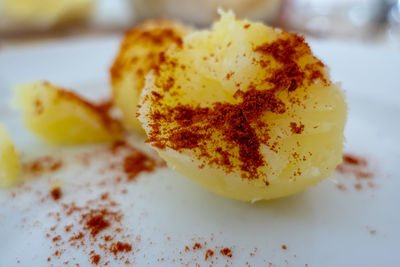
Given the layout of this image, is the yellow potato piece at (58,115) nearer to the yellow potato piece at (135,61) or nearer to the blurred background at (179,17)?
the yellow potato piece at (135,61)

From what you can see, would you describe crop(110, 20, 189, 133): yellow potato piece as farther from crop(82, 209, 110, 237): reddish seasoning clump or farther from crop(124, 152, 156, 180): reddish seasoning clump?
crop(82, 209, 110, 237): reddish seasoning clump

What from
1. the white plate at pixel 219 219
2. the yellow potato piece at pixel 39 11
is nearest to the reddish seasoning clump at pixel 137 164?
the white plate at pixel 219 219

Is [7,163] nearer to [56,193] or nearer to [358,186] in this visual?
[56,193]

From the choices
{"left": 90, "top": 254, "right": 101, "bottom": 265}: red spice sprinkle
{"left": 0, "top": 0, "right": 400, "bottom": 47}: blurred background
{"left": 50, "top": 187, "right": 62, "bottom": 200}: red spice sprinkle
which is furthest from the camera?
{"left": 0, "top": 0, "right": 400, "bottom": 47}: blurred background

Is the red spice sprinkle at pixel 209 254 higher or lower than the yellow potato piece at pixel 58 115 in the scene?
lower

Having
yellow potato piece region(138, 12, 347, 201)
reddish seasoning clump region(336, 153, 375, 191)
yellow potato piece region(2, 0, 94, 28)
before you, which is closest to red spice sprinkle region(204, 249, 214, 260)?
yellow potato piece region(138, 12, 347, 201)

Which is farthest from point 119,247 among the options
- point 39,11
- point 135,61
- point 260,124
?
point 39,11
